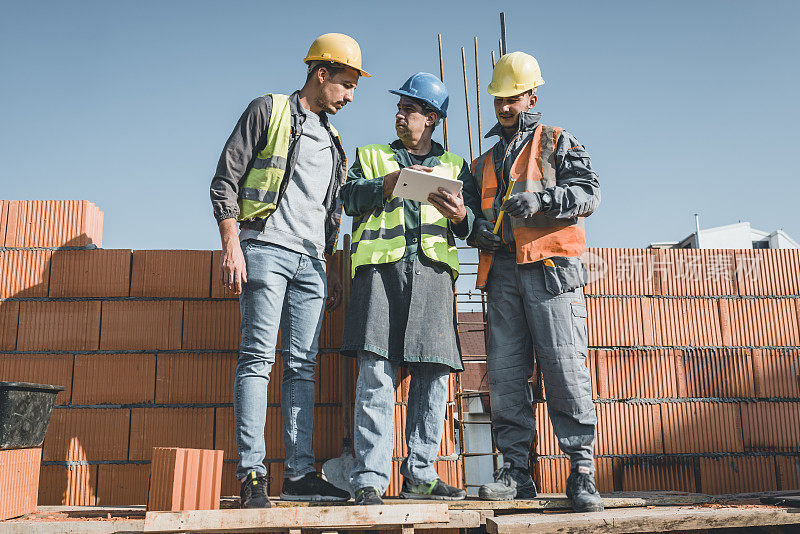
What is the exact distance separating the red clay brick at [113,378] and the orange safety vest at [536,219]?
7.11ft

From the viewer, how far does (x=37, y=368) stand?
4.10 metres

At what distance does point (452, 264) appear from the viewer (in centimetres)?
354

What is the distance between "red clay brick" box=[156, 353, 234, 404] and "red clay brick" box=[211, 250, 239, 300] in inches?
15.0

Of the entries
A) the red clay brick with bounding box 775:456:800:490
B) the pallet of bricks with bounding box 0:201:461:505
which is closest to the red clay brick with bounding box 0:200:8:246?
the pallet of bricks with bounding box 0:201:461:505

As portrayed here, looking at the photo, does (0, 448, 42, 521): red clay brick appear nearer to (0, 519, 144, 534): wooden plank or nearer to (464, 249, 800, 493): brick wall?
(0, 519, 144, 534): wooden plank

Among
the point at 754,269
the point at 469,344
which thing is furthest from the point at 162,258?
the point at 469,344

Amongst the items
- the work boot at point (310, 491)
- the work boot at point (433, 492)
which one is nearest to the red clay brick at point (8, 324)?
the work boot at point (310, 491)

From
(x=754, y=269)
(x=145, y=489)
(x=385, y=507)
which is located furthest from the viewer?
(x=754, y=269)

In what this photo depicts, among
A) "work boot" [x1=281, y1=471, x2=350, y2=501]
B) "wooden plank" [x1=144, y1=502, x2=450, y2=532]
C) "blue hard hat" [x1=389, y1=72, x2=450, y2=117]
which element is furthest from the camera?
"blue hard hat" [x1=389, y1=72, x2=450, y2=117]

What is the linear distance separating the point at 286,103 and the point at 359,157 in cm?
49

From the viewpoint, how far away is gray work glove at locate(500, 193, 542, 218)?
3332 millimetres

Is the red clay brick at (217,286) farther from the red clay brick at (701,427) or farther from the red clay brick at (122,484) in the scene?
the red clay brick at (701,427)

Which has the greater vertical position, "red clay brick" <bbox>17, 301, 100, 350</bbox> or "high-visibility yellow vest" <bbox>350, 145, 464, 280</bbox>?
"high-visibility yellow vest" <bbox>350, 145, 464, 280</bbox>

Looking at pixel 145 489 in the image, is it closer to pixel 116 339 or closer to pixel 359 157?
pixel 116 339
